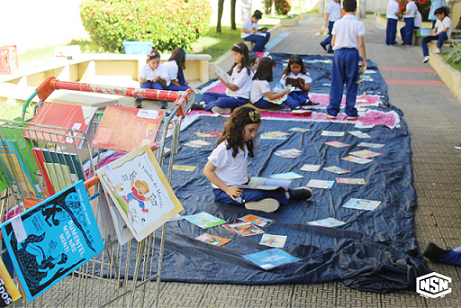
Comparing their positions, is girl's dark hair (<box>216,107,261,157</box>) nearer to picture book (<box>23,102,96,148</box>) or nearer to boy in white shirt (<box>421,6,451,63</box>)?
picture book (<box>23,102,96,148</box>)

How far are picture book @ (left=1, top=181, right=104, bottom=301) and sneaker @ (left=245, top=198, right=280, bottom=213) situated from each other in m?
2.50

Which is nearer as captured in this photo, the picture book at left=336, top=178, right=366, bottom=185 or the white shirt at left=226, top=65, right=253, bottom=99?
the picture book at left=336, top=178, right=366, bottom=185

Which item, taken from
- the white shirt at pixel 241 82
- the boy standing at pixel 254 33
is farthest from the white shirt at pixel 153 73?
the boy standing at pixel 254 33

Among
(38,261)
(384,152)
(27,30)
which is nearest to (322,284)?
(38,261)

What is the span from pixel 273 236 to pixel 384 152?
2899 mm

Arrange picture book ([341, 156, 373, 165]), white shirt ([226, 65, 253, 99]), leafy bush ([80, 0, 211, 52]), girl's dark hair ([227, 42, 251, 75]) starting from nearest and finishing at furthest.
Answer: picture book ([341, 156, 373, 165]) < girl's dark hair ([227, 42, 251, 75]) < white shirt ([226, 65, 253, 99]) < leafy bush ([80, 0, 211, 52])

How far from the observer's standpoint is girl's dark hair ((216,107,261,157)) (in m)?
4.23

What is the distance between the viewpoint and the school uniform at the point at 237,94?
8.06 m

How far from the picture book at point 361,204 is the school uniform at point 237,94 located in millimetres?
3825

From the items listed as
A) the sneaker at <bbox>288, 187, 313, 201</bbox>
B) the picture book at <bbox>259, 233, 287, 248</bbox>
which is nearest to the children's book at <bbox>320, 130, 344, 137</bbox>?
the sneaker at <bbox>288, 187, 313, 201</bbox>

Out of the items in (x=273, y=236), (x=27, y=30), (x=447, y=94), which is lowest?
(x=447, y=94)

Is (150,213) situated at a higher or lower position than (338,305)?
higher

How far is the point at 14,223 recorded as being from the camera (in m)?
1.62

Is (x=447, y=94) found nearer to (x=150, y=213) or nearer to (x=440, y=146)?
(x=440, y=146)
